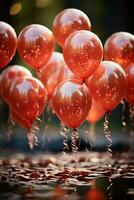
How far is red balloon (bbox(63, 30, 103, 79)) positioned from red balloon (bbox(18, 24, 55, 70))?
343 mm

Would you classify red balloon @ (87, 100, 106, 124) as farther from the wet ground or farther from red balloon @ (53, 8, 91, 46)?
red balloon @ (53, 8, 91, 46)

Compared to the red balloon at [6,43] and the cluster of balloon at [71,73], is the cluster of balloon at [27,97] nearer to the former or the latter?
the cluster of balloon at [71,73]

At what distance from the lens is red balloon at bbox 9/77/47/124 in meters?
4.62

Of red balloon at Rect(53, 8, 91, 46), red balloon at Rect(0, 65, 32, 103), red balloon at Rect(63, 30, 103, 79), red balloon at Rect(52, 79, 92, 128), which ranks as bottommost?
red balloon at Rect(52, 79, 92, 128)

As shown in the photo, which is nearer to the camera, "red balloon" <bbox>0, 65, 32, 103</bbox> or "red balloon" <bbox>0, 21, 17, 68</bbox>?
"red balloon" <bbox>0, 21, 17, 68</bbox>

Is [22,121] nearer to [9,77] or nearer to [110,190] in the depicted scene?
[9,77]

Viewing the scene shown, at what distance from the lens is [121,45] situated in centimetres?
500

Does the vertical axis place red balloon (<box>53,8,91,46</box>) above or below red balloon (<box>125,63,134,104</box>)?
above

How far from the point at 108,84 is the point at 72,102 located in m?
0.37

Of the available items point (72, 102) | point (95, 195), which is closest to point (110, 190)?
point (95, 195)

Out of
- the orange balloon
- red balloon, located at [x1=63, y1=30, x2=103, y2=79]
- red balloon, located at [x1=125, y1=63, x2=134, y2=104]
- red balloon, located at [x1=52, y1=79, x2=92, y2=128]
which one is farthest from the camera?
red balloon, located at [x1=125, y1=63, x2=134, y2=104]

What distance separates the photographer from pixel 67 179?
451 centimetres

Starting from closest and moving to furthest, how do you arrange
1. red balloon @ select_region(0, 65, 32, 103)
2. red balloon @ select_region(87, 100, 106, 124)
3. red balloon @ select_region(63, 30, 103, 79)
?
1. red balloon @ select_region(63, 30, 103, 79)
2. red balloon @ select_region(0, 65, 32, 103)
3. red balloon @ select_region(87, 100, 106, 124)

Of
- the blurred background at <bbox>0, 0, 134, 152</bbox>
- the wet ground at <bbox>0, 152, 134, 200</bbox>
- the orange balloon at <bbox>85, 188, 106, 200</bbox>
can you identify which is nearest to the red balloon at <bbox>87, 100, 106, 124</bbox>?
the wet ground at <bbox>0, 152, 134, 200</bbox>
